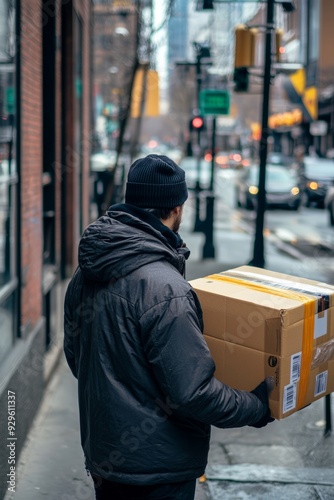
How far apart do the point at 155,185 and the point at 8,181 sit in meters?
3.37

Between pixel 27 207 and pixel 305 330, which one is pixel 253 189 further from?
pixel 305 330

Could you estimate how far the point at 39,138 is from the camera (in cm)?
769

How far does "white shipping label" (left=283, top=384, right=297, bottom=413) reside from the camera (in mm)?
3109

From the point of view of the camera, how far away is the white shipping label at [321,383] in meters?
3.38

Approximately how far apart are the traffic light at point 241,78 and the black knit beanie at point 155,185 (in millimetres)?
10307

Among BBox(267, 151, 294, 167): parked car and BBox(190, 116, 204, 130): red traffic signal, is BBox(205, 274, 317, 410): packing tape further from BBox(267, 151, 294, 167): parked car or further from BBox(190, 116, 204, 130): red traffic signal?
BBox(267, 151, 294, 167): parked car

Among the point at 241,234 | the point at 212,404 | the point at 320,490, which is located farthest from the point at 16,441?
the point at 241,234

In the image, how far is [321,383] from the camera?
11.2 feet

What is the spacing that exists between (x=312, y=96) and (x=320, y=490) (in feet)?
168

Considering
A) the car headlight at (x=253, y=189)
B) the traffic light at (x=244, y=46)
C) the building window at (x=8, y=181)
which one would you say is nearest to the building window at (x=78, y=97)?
the traffic light at (x=244, y=46)

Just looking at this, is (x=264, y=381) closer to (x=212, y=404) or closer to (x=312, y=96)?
(x=212, y=404)

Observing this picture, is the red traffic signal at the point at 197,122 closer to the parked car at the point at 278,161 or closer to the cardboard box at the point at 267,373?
the cardboard box at the point at 267,373

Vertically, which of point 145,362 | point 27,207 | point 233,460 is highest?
point 27,207

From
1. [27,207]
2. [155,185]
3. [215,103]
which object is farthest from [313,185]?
[155,185]
